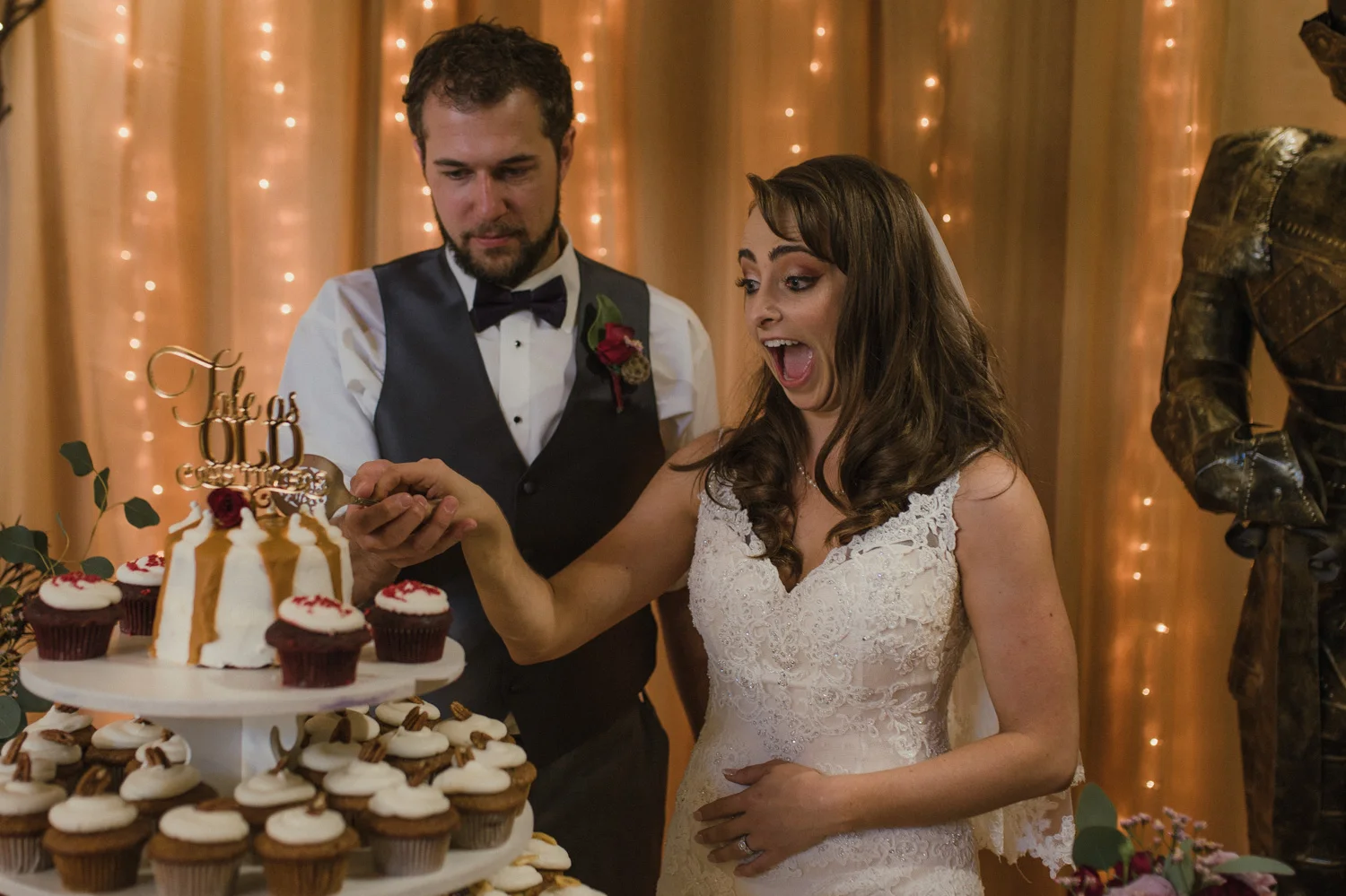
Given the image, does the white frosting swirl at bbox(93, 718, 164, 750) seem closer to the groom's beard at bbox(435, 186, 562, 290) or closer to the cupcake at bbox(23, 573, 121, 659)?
the cupcake at bbox(23, 573, 121, 659)

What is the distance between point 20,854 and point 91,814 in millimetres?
117

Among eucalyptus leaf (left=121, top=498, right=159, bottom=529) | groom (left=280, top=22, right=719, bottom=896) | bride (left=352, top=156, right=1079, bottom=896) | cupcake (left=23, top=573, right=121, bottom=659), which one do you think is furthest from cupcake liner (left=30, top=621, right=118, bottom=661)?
groom (left=280, top=22, right=719, bottom=896)

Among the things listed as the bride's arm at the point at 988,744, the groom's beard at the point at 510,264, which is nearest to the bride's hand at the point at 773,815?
the bride's arm at the point at 988,744

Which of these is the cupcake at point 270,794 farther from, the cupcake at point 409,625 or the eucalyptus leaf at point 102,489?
the eucalyptus leaf at point 102,489

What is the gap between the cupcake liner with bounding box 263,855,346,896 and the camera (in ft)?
3.58

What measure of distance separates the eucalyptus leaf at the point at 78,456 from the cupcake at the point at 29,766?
1.73 ft

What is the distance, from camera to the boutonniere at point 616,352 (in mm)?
2207

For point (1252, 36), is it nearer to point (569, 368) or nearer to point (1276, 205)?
point (1276, 205)

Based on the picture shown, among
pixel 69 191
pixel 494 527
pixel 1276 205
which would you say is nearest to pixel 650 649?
pixel 494 527

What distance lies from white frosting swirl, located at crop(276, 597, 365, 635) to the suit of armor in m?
1.60

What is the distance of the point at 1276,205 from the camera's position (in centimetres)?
215

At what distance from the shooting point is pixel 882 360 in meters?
1.90

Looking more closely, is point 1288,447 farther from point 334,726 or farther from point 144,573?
point 144,573

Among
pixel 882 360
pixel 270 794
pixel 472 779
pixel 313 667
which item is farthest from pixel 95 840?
pixel 882 360
